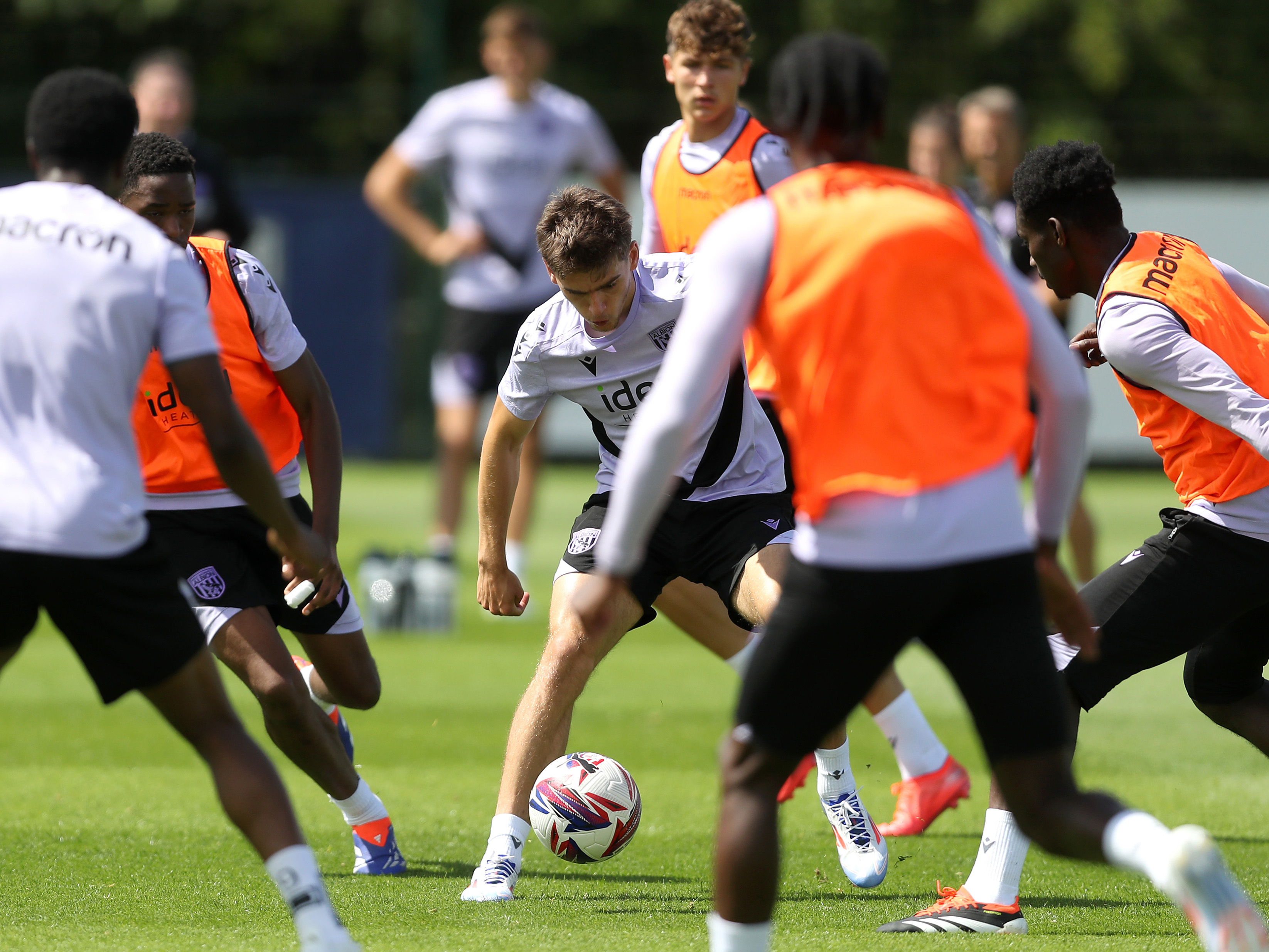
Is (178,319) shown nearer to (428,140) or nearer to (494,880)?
(494,880)

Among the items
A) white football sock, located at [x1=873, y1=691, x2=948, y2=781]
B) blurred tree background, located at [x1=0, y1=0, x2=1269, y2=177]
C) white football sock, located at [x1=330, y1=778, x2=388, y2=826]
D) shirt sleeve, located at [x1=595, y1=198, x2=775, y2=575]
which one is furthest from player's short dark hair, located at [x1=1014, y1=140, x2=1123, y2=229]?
blurred tree background, located at [x1=0, y1=0, x2=1269, y2=177]

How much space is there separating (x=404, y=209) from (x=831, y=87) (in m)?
9.43

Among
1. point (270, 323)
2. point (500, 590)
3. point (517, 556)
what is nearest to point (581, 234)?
point (270, 323)

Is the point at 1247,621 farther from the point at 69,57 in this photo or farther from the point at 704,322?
the point at 69,57

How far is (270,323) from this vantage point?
5410 mm

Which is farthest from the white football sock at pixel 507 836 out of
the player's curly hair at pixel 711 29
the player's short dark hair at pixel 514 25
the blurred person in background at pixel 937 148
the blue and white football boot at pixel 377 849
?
the player's short dark hair at pixel 514 25

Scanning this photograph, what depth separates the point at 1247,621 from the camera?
213 inches

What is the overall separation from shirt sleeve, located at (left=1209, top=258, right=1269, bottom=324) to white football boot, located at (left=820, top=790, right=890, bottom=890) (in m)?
2.05

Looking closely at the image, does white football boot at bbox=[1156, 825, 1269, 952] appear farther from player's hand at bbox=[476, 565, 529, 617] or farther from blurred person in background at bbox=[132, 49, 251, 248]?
blurred person in background at bbox=[132, 49, 251, 248]

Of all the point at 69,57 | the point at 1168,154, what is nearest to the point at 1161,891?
the point at 1168,154

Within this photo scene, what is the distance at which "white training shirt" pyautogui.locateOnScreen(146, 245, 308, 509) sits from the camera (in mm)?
5410

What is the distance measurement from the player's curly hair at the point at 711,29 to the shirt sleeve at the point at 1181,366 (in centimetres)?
295

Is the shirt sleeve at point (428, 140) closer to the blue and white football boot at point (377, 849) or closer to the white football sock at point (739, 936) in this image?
the blue and white football boot at point (377, 849)

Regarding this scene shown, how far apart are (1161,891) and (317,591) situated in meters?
2.86
